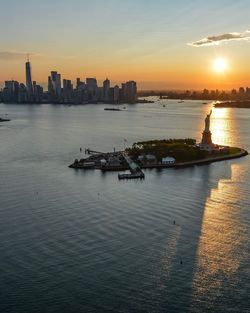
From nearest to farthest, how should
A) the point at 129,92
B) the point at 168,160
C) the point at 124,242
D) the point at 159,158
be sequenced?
the point at 124,242 → the point at 168,160 → the point at 159,158 → the point at 129,92

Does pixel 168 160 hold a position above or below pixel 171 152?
below

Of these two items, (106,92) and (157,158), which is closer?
(157,158)

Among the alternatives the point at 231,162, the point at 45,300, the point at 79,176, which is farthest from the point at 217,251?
the point at 231,162

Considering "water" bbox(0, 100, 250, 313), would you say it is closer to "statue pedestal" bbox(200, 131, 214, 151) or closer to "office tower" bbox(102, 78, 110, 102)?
"statue pedestal" bbox(200, 131, 214, 151)

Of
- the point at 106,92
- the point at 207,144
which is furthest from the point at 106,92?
the point at 207,144

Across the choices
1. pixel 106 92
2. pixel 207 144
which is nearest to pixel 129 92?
pixel 106 92

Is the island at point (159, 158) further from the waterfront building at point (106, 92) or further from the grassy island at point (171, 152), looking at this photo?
the waterfront building at point (106, 92)

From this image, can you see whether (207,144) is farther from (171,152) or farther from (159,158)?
(159,158)

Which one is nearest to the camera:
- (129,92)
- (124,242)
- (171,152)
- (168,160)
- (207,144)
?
(124,242)

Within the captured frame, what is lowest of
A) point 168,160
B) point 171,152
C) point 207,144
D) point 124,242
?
point 124,242
